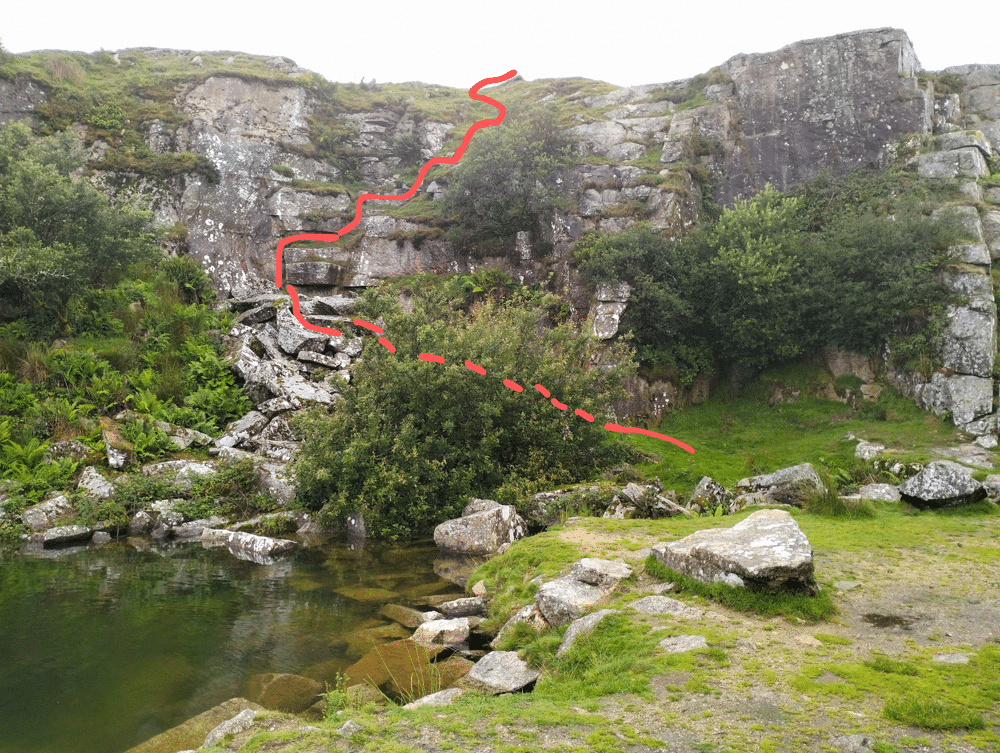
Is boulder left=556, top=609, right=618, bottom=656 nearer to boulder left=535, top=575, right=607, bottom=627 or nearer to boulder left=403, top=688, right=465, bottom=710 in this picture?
boulder left=535, top=575, right=607, bottom=627

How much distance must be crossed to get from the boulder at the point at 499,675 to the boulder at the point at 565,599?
712mm

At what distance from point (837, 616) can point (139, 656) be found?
28.0ft

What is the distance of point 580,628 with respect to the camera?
22.2 feet

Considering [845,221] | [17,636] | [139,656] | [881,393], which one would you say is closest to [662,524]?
[139,656]

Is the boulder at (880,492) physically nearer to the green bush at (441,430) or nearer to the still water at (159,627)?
the green bush at (441,430)

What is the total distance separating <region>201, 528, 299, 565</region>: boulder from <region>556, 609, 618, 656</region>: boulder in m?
8.69

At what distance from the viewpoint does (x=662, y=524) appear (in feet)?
39.2

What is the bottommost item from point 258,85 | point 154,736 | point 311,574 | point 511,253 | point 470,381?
point 311,574

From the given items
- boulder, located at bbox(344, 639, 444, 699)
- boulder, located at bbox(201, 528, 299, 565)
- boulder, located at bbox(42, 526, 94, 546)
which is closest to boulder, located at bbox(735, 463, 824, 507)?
boulder, located at bbox(344, 639, 444, 699)

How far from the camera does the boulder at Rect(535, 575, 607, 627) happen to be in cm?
739

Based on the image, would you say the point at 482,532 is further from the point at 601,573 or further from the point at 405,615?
the point at 601,573

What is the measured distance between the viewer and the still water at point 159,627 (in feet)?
21.2

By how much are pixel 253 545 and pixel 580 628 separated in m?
9.95

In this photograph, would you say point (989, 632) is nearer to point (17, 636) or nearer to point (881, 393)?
point (17, 636)
